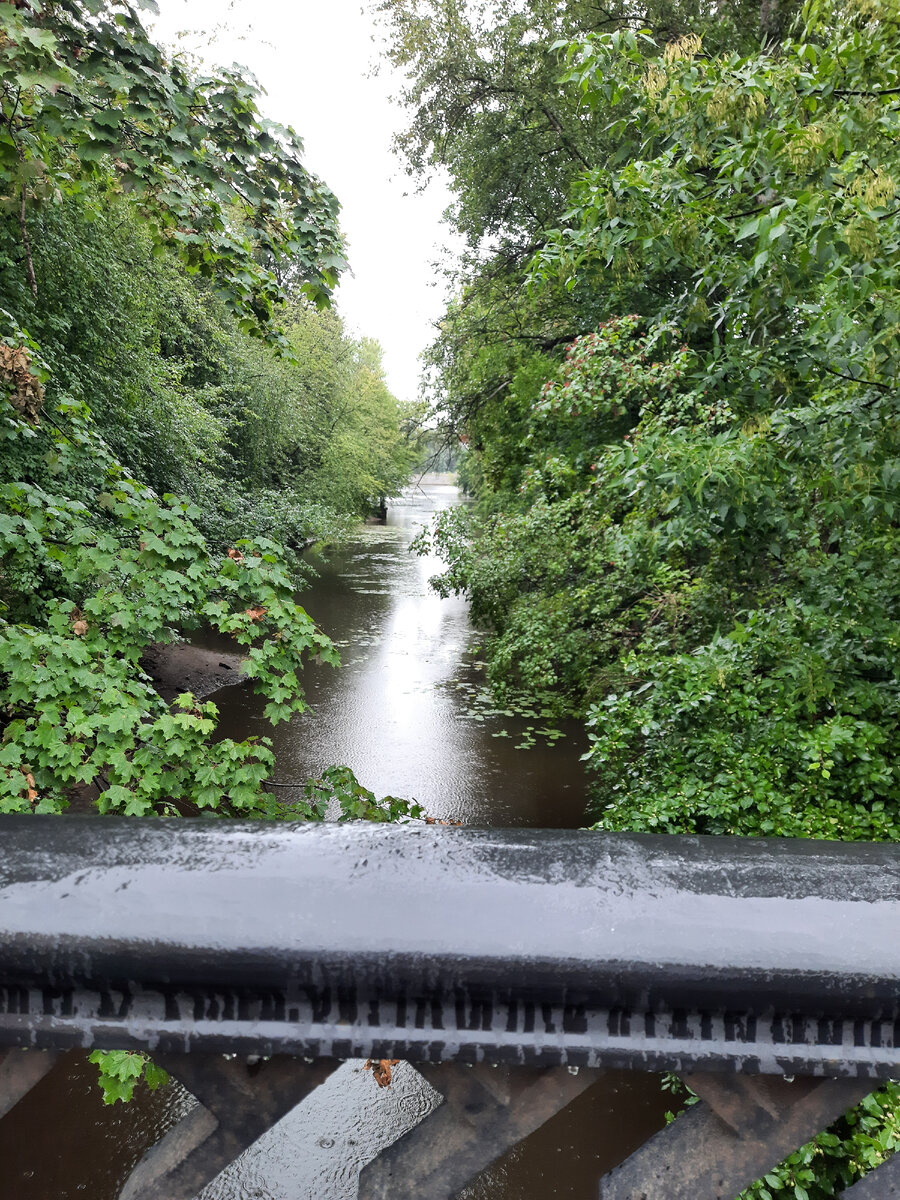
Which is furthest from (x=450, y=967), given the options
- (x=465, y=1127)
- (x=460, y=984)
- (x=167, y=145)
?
(x=167, y=145)

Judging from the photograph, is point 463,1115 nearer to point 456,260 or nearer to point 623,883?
point 623,883

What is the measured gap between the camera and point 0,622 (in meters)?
3.77

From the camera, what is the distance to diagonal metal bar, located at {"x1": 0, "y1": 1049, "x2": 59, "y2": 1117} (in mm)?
647

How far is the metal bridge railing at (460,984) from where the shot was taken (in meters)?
0.61

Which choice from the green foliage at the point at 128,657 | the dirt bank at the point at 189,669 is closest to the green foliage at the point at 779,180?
the green foliage at the point at 128,657

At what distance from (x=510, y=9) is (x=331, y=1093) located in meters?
16.2

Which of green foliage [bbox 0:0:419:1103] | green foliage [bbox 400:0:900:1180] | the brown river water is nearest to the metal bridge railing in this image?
the brown river water

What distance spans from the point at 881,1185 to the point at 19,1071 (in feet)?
2.40

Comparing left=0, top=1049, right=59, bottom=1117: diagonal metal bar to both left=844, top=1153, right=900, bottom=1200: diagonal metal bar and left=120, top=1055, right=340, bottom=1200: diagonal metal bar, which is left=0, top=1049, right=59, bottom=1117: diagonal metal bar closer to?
left=120, top=1055, right=340, bottom=1200: diagonal metal bar

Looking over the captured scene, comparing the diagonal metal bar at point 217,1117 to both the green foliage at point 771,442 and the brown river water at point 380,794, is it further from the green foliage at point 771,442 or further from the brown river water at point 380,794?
the green foliage at point 771,442

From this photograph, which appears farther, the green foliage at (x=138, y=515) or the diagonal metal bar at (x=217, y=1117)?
the green foliage at (x=138, y=515)

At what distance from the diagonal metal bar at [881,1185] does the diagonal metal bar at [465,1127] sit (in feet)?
0.79

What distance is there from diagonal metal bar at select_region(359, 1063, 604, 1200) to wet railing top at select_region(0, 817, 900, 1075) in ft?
0.23

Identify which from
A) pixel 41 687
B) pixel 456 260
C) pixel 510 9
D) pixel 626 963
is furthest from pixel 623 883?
pixel 456 260
